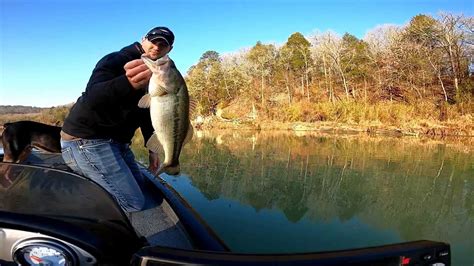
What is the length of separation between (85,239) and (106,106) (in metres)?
1.12

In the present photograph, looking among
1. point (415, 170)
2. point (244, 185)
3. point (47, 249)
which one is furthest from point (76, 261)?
point (415, 170)

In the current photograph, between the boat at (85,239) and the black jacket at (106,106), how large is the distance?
559mm

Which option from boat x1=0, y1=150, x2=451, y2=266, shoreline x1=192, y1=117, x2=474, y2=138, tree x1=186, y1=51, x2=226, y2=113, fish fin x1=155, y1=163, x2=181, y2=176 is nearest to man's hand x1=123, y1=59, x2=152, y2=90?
fish fin x1=155, y1=163, x2=181, y2=176

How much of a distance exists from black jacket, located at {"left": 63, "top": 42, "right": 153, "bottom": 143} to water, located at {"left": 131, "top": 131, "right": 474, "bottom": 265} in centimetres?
209

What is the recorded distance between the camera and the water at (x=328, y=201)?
4.54 metres

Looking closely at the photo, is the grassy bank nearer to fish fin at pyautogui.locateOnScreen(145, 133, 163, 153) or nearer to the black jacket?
the black jacket

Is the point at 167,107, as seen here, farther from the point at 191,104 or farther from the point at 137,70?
the point at 137,70

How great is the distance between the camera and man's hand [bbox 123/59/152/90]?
2199 millimetres

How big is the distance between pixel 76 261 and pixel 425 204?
19.3ft

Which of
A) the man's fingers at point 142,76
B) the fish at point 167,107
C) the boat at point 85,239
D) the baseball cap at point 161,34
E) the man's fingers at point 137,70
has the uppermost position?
the baseball cap at point 161,34

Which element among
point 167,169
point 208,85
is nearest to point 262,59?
point 208,85

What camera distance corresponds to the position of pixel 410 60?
35.4 meters

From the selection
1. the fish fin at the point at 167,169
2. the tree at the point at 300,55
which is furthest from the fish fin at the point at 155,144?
the tree at the point at 300,55

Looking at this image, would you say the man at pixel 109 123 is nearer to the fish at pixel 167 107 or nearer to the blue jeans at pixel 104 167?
the blue jeans at pixel 104 167
